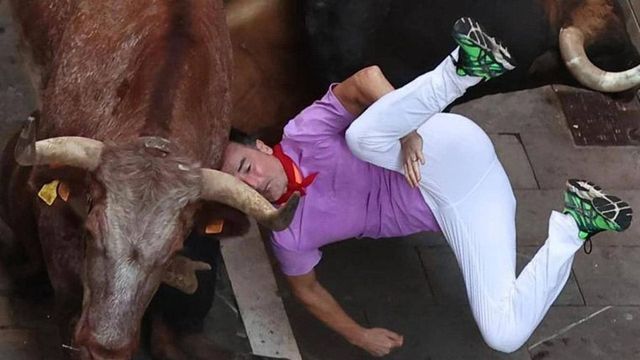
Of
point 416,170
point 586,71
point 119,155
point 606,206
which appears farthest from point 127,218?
point 586,71

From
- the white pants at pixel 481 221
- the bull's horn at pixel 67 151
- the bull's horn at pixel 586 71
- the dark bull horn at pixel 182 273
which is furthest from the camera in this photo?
the bull's horn at pixel 586 71

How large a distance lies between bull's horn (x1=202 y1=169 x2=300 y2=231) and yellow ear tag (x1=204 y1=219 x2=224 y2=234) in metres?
0.26

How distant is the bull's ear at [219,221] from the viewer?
507 centimetres

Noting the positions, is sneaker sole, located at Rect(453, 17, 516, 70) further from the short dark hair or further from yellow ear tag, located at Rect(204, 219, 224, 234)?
yellow ear tag, located at Rect(204, 219, 224, 234)

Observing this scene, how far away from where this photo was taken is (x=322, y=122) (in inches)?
221

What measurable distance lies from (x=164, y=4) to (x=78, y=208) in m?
0.91

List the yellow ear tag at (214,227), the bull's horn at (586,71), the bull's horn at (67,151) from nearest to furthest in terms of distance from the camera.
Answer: the bull's horn at (67,151) → the yellow ear tag at (214,227) → the bull's horn at (586,71)

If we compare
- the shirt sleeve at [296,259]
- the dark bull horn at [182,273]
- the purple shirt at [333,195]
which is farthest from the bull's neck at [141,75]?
the shirt sleeve at [296,259]

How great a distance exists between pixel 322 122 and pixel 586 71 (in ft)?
4.72

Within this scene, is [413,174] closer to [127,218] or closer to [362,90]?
[362,90]

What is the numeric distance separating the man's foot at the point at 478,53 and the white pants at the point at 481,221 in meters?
0.38

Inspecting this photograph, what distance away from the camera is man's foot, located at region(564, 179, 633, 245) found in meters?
5.30

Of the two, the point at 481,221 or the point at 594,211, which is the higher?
the point at 594,211

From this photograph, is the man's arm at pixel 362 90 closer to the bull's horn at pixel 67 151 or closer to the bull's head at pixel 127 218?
the bull's head at pixel 127 218
